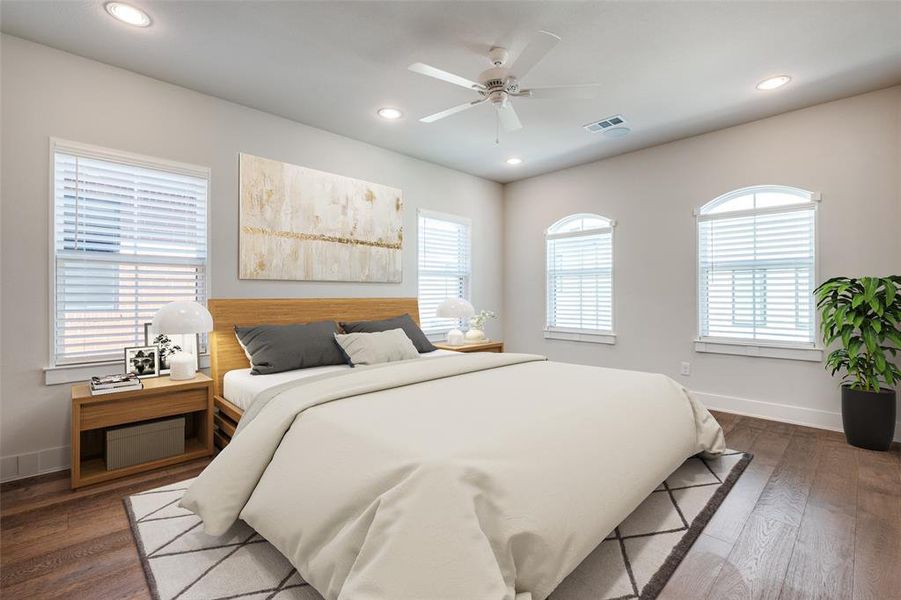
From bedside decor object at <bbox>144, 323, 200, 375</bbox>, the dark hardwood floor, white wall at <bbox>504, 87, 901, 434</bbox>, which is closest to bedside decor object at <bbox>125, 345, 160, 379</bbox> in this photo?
bedside decor object at <bbox>144, 323, 200, 375</bbox>

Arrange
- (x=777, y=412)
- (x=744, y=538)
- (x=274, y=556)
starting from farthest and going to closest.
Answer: (x=777, y=412) → (x=744, y=538) → (x=274, y=556)

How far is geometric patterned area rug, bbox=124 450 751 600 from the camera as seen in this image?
5.41 ft

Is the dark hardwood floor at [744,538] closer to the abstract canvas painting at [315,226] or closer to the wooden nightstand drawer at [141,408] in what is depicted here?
the wooden nightstand drawer at [141,408]

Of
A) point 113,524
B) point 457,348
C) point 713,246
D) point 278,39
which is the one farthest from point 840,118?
point 113,524

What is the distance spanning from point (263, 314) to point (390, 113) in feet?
6.62

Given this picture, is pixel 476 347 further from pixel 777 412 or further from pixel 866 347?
pixel 866 347

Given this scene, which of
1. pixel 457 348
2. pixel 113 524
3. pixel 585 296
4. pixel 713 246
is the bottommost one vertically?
pixel 113 524

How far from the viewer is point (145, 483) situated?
261cm

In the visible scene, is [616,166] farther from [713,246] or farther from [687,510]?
[687,510]

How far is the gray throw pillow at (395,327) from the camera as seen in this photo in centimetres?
386

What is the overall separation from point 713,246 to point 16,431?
563cm

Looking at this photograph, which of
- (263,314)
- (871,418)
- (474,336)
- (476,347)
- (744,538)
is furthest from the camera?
(474,336)

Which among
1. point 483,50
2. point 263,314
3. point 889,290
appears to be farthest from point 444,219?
point 889,290

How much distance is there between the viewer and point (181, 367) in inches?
117
